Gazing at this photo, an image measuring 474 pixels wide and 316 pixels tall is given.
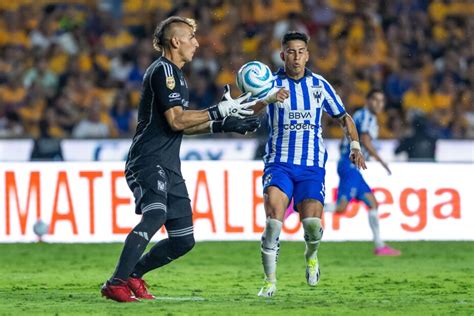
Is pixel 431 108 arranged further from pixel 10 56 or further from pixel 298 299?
pixel 298 299

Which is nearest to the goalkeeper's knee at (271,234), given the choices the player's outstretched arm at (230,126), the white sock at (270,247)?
the white sock at (270,247)

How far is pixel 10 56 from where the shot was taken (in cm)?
2031

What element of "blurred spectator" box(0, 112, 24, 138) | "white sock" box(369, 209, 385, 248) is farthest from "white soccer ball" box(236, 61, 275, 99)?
"blurred spectator" box(0, 112, 24, 138)

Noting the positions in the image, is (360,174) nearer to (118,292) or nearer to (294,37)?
(294,37)

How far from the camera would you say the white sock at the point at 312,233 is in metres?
10.2

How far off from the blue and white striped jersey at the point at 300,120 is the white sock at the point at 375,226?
4542 millimetres

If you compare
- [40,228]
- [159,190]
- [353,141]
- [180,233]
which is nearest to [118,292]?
[180,233]

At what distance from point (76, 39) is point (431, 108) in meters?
6.15

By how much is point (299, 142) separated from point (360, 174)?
15.4 feet

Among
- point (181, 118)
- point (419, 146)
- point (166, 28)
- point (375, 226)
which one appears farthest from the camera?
point (419, 146)

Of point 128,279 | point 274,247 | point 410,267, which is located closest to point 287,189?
point 274,247

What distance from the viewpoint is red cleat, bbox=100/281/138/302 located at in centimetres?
910

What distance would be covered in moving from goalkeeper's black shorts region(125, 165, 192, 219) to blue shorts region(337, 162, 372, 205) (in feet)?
18.3

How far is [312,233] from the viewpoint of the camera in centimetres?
1040
